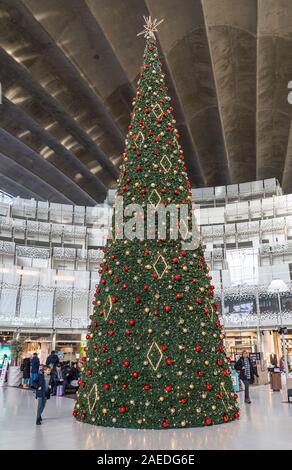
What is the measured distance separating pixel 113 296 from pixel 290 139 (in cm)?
2419

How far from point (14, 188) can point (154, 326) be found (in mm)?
36280

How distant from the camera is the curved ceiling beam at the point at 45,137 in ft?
87.0

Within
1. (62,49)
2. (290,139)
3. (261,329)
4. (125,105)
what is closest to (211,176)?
(290,139)

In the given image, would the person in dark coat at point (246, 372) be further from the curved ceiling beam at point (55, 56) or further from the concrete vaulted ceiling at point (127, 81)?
the curved ceiling beam at point (55, 56)

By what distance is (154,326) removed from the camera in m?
5.80

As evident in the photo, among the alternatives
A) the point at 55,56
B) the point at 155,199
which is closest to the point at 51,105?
the point at 55,56

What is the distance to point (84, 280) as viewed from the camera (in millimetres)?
30516

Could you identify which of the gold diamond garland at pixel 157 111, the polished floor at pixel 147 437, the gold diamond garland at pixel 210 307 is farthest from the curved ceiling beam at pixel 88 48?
the polished floor at pixel 147 437

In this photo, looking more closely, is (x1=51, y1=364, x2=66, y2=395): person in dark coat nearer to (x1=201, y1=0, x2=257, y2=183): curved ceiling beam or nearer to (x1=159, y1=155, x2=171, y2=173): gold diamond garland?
(x1=159, y1=155, x2=171, y2=173): gold diamond garland

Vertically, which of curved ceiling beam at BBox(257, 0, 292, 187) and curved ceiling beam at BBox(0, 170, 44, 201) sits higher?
curved ceiling beam at BBox(0, 170, 44, 201)

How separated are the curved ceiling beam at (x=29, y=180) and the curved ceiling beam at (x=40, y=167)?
480mm

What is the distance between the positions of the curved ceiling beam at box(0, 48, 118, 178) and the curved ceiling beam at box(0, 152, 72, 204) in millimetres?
6268

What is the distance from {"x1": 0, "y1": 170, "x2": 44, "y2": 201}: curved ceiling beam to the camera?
37.0m

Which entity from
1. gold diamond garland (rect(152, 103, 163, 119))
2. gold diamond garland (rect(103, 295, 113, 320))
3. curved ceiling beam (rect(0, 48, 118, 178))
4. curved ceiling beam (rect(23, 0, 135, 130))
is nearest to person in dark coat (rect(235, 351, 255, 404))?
gold diamond garland (rect(103, 295, 113, 320))
